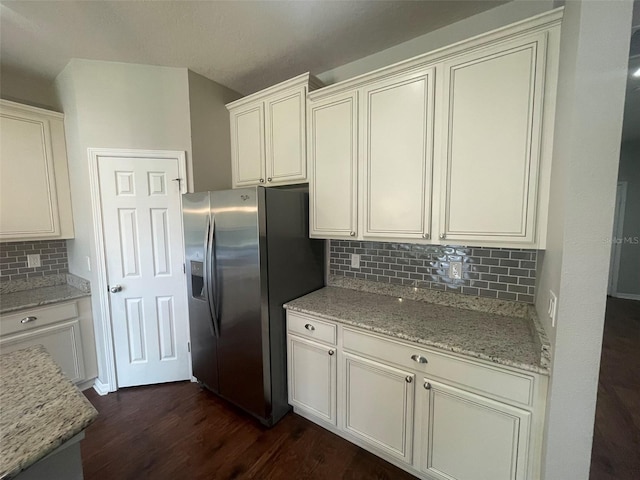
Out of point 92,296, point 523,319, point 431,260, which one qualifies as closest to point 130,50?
point 92,296

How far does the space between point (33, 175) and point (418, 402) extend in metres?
3.31

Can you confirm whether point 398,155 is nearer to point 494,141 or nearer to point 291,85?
point 494,141

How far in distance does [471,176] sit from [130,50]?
251 cm

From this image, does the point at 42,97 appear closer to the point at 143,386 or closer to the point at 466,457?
the point at 143,386

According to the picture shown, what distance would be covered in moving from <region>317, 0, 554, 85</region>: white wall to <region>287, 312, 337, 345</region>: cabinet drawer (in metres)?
1.95

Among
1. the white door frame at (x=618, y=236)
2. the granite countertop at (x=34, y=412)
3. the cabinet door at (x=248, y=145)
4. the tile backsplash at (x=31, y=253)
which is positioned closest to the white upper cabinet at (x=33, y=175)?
the tile backsplash at (x=31, y=253)

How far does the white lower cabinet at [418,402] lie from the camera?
4.00 feet

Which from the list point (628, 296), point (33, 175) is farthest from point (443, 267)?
point (628, 296)

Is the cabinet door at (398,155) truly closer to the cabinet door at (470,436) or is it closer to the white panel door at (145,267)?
the cabinet door at (470,436)

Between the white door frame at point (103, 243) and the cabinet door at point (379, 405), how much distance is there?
201cm

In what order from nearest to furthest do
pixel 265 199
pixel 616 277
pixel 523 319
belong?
pixel 523 319 → pixel 265 199 → pixel 616 277

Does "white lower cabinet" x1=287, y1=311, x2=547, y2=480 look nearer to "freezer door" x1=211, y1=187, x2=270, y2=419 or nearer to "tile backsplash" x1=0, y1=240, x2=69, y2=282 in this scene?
"freezer door" x1=211, y1=187, x2=270, y2=419

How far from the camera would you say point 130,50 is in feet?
6.64

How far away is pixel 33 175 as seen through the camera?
2262mm
